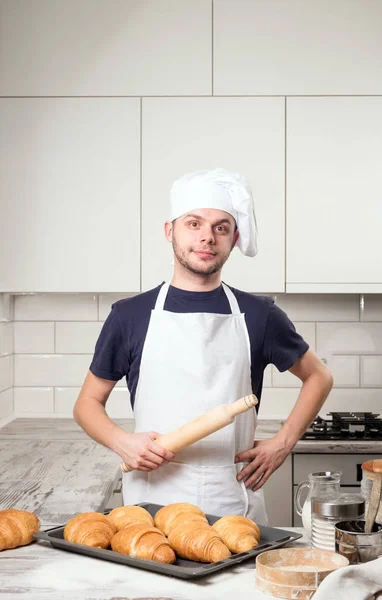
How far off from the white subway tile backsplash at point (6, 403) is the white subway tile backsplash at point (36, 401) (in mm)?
43

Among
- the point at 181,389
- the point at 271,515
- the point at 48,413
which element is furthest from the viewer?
the point at 48,413

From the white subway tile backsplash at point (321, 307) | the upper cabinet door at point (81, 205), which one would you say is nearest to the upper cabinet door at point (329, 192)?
the white subway tile backsplash at point (321, 307)

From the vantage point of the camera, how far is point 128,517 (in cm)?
132

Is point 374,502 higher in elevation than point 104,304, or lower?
lower

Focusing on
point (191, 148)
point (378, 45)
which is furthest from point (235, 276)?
point (378, 45)

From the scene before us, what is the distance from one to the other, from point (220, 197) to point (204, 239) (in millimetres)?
140

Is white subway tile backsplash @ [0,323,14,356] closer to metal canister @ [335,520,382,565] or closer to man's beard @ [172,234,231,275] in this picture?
man's beard @ [172,234,231,275]

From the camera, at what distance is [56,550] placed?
51.1 inches

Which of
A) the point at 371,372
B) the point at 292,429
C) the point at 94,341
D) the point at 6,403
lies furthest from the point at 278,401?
the point at 292,429

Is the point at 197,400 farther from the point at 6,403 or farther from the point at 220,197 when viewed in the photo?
the point at 6,403

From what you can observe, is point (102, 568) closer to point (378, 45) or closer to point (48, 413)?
point (48, 413)

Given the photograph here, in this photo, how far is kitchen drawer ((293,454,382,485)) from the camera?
2.89 metres

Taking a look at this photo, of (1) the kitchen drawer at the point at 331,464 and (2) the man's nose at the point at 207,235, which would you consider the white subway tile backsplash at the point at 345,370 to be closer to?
(1) the kitchen drawer at the point at 331,464

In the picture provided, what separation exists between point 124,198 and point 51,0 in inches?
33.7
